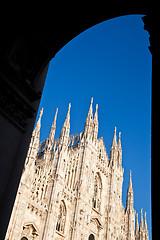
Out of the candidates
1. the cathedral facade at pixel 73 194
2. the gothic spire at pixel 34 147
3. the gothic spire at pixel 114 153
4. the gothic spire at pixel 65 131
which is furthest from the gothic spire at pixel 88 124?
the gothic spire at pixel 34 147

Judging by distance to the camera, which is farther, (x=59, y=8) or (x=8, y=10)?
(x=59, y=8)

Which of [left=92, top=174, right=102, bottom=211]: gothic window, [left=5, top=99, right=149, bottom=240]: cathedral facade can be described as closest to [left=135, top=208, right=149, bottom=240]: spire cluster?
[left=5, top=99, right=149, bottom=240]: cathedral facade

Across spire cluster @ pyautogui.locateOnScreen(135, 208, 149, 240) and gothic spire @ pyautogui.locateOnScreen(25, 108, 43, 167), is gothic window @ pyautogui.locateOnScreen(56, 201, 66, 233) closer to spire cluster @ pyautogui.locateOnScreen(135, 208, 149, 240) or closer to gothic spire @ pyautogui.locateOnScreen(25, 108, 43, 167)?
gothic spire @ pyautogui.locateOnScreen(25, 108, 43, 167)

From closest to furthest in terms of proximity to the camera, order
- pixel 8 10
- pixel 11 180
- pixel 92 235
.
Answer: pixel 11 180 → pixel 8 10 → pixel 92 235

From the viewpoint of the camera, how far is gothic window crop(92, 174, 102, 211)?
27.1 metres

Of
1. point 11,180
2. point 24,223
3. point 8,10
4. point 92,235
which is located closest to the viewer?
point 11,180

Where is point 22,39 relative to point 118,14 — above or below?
below

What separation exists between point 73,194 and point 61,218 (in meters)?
2.18

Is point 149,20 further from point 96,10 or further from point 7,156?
point 7,156

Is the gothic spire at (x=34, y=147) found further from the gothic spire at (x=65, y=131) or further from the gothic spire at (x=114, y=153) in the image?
the gothic spire at (x=114, y=153)

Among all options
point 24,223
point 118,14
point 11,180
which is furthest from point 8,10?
point 24,223

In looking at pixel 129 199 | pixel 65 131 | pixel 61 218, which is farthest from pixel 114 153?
pixel 61 218

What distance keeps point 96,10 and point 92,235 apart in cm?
2426
